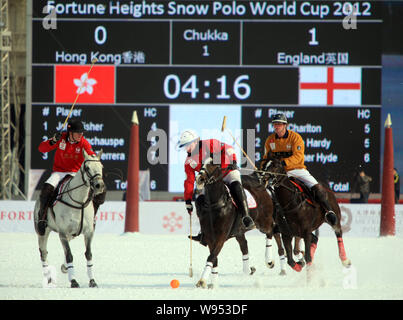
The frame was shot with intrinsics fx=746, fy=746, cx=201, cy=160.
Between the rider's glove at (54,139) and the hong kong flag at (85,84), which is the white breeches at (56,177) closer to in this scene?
the rider's glove at (54,139)

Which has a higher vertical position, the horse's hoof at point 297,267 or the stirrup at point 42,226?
the stirrup at point 42,226

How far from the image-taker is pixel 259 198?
11.2m

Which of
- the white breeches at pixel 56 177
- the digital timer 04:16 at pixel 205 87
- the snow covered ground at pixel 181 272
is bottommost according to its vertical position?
the snow covered ground at pixel 181 272

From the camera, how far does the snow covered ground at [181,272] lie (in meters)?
9.03

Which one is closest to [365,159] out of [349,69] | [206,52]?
[349,69]

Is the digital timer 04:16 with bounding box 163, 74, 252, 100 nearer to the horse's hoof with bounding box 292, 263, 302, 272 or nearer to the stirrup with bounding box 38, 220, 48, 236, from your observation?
the horse's hoof with bounding box 292, 263, 302, 272

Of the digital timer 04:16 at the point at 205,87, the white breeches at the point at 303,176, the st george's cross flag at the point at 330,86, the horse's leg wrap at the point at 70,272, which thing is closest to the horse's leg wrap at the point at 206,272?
the horse's leg wrap at the point at 70,272

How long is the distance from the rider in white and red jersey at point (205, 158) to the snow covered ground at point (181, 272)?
105 centimetres

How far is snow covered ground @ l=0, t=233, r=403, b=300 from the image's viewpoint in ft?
29.6

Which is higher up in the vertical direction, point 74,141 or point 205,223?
point 74,141

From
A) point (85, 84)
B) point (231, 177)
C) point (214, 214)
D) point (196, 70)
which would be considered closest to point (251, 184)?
point (231, 177)

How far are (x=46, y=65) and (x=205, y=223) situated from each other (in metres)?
9.83

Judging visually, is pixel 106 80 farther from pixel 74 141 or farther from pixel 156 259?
pixel 74 141
